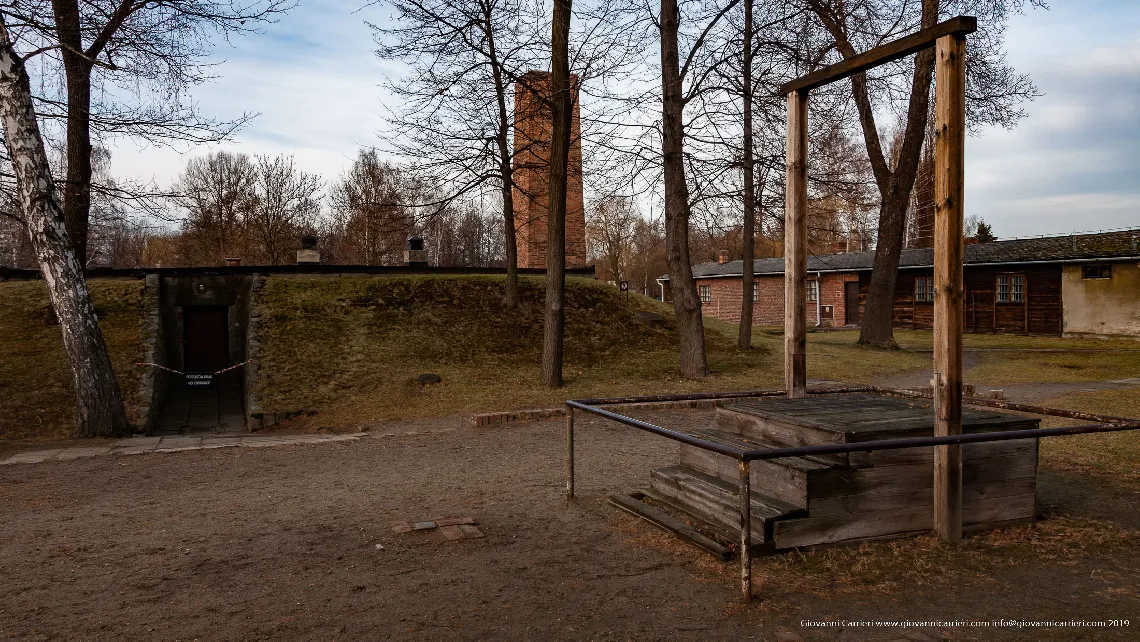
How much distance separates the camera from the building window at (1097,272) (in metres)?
26.2

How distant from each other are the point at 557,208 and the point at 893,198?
1221 cm

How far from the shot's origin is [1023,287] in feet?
94.4

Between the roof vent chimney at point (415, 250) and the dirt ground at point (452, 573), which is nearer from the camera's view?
the dirt ground at point (452, 573)

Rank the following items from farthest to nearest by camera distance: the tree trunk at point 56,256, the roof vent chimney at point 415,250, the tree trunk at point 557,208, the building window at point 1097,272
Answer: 1. the building window at point 1097,272
2. the roof vent chimney at point 415,250
3. the tree trunk at point 557,208
4. the tree trunk at point 56,256

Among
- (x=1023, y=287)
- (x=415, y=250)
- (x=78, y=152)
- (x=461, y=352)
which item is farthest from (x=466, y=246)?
(x=78, y=152)

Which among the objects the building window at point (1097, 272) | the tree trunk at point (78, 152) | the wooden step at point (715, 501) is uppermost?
the tree trunk at point (78, 152)

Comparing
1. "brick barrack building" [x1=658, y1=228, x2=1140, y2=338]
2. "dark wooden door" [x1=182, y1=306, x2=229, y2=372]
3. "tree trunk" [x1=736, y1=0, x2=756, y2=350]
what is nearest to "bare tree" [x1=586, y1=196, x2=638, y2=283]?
"brick barrack building" [x1=658, y1=228, x2=1140, y2=338]

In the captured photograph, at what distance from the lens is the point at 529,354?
1731 centimetres

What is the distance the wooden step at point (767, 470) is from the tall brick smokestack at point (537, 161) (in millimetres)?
9381

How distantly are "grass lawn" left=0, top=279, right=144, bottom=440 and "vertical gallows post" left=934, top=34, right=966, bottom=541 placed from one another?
11.3 metres

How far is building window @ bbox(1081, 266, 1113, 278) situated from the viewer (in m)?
26.2

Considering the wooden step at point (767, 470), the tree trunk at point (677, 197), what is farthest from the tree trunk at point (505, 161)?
the wooden step at point (767, 470)

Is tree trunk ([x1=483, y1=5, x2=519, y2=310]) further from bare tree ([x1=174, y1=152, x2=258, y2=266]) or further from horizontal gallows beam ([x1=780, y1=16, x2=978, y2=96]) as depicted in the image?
bare tree ([x1=174, y1=152, x2=258, y2=266])

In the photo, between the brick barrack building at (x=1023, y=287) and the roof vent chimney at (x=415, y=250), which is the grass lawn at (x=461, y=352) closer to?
the roof vent chimney at (x=415, y=250)
